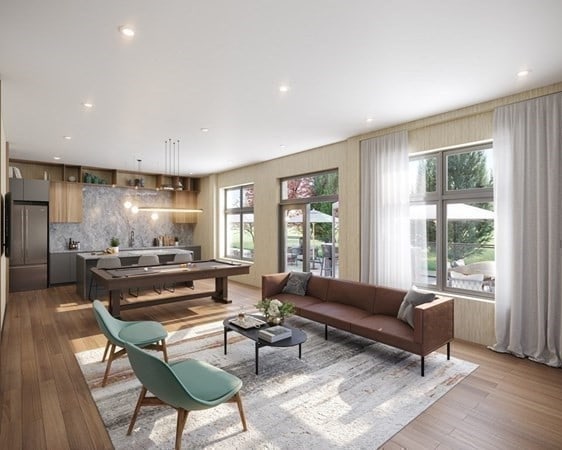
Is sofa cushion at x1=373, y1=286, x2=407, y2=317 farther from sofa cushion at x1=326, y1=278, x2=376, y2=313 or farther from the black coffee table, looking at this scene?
the black coffee table

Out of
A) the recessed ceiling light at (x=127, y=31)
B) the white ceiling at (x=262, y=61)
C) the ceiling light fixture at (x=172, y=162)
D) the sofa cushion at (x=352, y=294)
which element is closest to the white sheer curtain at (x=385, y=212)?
the white ceiling at (x=262, y=61)

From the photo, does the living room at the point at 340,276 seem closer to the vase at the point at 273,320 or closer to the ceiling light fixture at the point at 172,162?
the vase at the point at 273,320

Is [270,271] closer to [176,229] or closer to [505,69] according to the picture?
[176,229]

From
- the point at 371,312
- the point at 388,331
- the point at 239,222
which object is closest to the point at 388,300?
the point at 371,312

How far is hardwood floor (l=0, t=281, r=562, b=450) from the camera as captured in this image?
2.39m

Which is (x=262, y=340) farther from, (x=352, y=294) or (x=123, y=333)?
(x=352, y=294)

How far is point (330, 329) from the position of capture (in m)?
4.74

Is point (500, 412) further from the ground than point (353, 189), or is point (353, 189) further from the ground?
point (353, 189)

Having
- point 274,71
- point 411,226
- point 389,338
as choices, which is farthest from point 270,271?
point 274,71

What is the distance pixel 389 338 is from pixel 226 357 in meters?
1.88

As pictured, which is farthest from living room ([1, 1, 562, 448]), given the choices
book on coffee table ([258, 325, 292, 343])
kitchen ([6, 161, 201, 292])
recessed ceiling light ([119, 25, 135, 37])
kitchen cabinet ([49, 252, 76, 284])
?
recessed ceiling light ([119, 25, 135, 37])

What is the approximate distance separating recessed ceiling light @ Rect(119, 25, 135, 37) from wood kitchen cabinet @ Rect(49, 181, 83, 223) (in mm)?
6734

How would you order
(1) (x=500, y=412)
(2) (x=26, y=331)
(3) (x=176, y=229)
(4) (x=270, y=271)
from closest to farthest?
(1) (x=500, y=412) → (2) (x=26, y=331) → (4) (x=270, y=271) → (3) (x=176, y=229)

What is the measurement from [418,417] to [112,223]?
28.6ft
